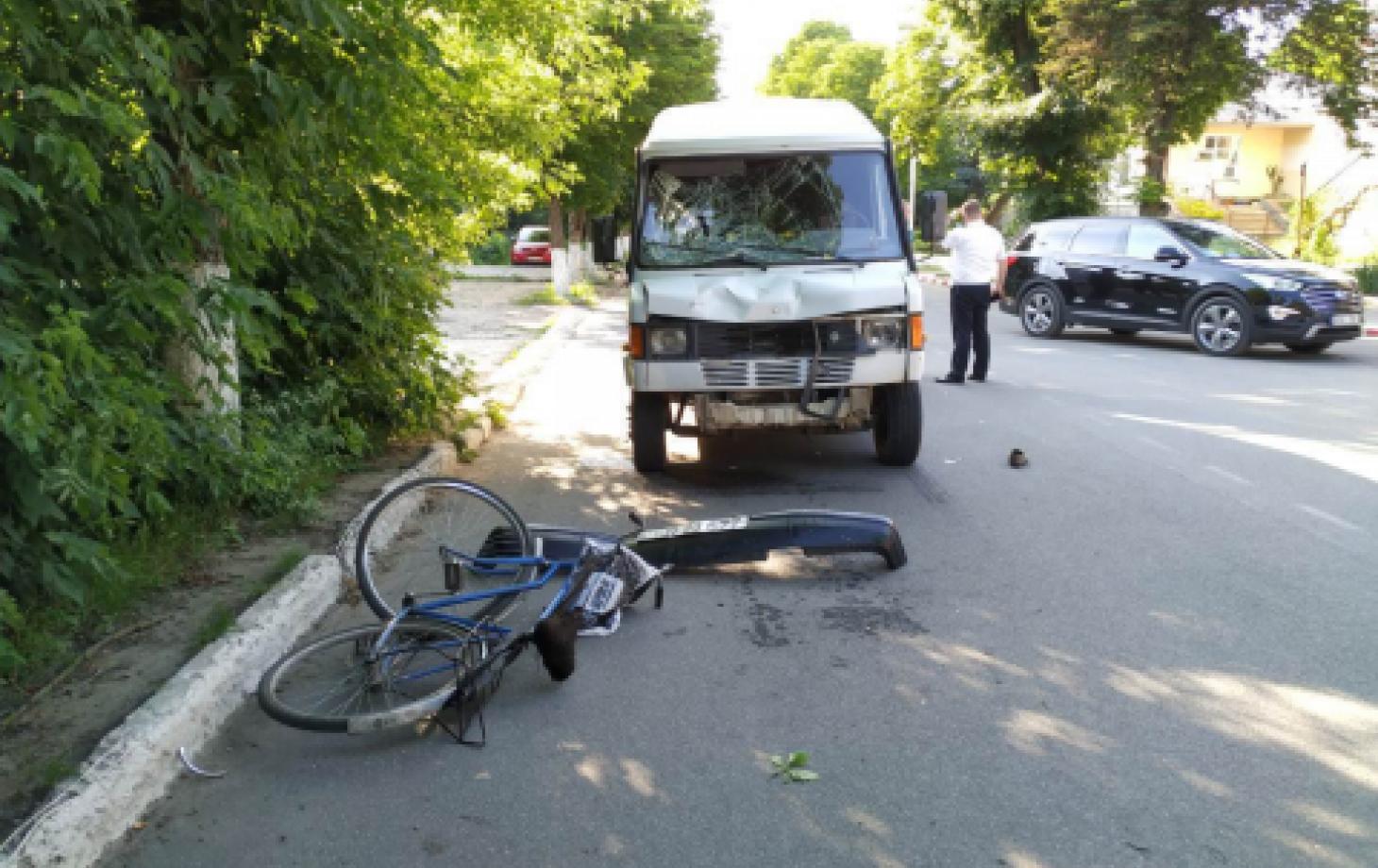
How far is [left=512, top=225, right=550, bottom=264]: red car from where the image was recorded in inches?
1730

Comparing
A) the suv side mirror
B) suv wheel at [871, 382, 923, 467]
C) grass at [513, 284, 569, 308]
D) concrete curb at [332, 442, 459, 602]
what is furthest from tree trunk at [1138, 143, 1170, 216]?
concrete curb at [332, 442, 459, 602]

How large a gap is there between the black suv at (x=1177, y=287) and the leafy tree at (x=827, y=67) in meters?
49.9

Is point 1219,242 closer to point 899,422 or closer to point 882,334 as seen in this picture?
point 899,422

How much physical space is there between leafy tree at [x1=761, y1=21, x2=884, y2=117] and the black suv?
1963 inches

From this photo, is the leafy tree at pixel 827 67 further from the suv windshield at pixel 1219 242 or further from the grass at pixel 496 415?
the grass at pixel 496 415

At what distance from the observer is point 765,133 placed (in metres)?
8.31

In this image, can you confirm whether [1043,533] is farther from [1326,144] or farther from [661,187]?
[1326,144]

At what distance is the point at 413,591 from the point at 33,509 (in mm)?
1898

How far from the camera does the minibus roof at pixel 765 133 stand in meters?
8.27

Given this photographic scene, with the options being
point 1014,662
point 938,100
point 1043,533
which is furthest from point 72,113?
point 938,100

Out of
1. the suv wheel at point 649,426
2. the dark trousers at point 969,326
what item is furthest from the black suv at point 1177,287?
the suv wheel at point 649,426

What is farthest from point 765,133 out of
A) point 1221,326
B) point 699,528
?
point 1221,326

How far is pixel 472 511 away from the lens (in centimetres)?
559

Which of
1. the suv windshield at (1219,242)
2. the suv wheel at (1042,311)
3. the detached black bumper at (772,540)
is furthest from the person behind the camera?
the suv wheel at (1042,311)
